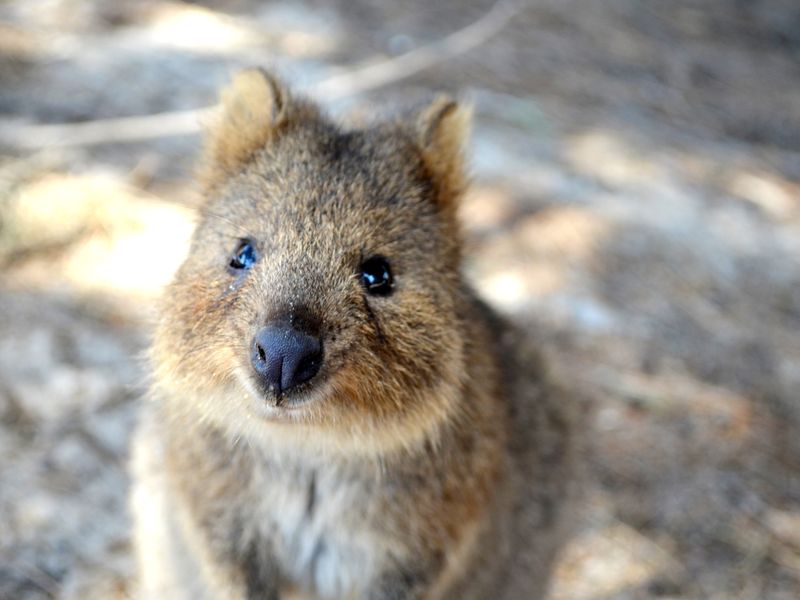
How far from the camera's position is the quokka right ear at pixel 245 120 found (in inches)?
143

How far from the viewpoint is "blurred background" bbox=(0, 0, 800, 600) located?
16.5ft

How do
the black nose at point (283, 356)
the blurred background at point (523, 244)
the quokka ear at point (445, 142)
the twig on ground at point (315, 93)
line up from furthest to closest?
the twig on ground at point (315, 93) < the blurred background at point (523, 244) < the quokka ear at point (445, 142) < the black nose at point (283, 356)

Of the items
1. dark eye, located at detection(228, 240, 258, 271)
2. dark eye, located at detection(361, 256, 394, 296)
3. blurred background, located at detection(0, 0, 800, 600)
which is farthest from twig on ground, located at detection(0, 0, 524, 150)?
dark eye, located at detection(361, 256, 394, 296)

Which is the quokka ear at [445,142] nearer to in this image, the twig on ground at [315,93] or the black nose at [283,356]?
the black nose at [283,356]

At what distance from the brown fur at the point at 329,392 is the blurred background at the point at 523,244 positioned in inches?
26.0

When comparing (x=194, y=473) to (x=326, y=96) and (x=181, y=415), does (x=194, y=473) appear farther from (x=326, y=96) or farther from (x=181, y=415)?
(x=326, y=96)

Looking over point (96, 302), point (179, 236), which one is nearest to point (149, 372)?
point (96, 302)

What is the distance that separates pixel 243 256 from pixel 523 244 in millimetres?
4141

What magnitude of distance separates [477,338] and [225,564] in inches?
52.1

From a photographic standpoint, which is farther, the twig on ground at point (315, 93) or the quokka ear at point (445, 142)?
the twig on ground at point (315, 93)

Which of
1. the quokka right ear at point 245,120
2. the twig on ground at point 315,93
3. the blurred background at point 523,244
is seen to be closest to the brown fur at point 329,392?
the quokka right ear at point 245,120

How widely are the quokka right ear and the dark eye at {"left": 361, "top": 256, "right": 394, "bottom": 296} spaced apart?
77 cm

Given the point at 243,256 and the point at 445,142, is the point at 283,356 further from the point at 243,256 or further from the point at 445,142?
the point at 445,142

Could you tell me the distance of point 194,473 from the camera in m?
3.55
